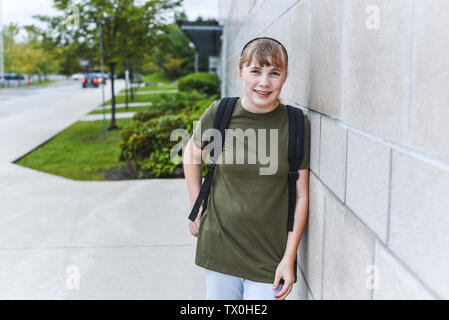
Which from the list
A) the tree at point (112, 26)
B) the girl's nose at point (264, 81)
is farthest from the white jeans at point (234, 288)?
the tree at point (112, 26)

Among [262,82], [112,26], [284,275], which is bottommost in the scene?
[284,275]

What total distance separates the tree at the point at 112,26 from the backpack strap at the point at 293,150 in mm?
11728

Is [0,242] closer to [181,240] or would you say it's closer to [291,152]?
[181,240]

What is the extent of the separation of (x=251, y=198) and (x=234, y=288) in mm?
444

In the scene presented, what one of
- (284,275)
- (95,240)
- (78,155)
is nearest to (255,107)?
(284,275)

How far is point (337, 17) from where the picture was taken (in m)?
2.11

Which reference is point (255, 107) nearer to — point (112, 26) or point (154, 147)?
point (154, 147)

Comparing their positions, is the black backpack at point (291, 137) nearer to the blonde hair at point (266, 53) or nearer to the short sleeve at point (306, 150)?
the short sleeve at point (306, 150)

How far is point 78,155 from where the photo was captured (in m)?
11.1

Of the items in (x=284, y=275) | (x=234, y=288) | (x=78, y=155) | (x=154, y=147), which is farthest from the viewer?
(x=78, y=155)

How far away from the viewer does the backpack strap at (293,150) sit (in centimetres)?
228

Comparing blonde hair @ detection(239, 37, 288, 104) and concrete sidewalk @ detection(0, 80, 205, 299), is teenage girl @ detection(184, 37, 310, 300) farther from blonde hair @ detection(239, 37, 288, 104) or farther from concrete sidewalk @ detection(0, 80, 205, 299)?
concrete sidewalk @ detection(0, 80, 205, 299)
